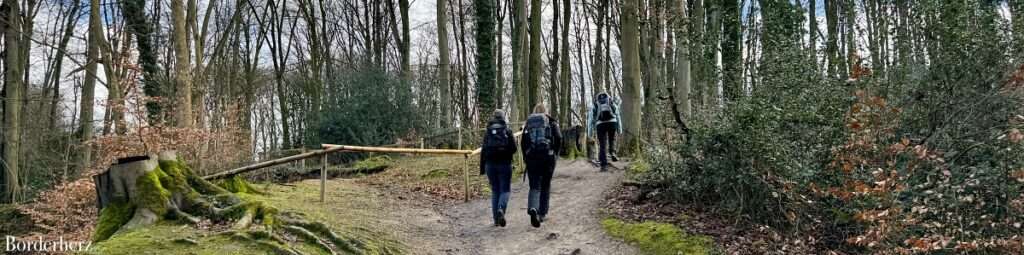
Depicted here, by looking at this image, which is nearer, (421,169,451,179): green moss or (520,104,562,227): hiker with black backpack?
(520,104,562,227): hiker with black backpack

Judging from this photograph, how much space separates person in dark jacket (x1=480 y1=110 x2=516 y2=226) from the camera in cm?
743

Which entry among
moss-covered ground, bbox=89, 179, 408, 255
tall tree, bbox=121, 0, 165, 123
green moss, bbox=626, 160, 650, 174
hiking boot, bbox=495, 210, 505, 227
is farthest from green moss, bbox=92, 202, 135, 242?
tall tree, bbox=121, 0, 165, 123

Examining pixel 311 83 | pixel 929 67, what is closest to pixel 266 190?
pixel 929 67

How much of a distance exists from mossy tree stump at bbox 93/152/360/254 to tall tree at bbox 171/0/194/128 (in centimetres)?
606

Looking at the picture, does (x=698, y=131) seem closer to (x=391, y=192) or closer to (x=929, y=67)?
Result: (x=929, y=67)

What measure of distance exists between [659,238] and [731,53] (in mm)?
5118

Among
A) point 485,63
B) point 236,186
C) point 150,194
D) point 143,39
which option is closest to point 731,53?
point 236,186

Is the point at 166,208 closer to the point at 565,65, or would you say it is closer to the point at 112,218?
the point at 112,218

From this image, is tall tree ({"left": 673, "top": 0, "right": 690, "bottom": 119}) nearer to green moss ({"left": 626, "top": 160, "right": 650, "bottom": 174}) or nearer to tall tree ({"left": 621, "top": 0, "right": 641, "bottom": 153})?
tall tree ({"left": 621, "top": 0, "right": 641, "bottom": 153})

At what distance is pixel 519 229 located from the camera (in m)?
7.74

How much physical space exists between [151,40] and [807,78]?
14356mm

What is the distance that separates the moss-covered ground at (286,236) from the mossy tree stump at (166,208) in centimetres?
14

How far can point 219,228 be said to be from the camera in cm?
603

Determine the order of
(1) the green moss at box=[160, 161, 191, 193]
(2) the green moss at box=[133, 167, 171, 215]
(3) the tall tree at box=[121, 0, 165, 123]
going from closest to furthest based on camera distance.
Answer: (2) the green moss at box=[133, 167, 171, 215] → (1) the green moss at box=[160, 161, 191, 193] → (3) the tall tree at box=[121, 0, 165, 123]
